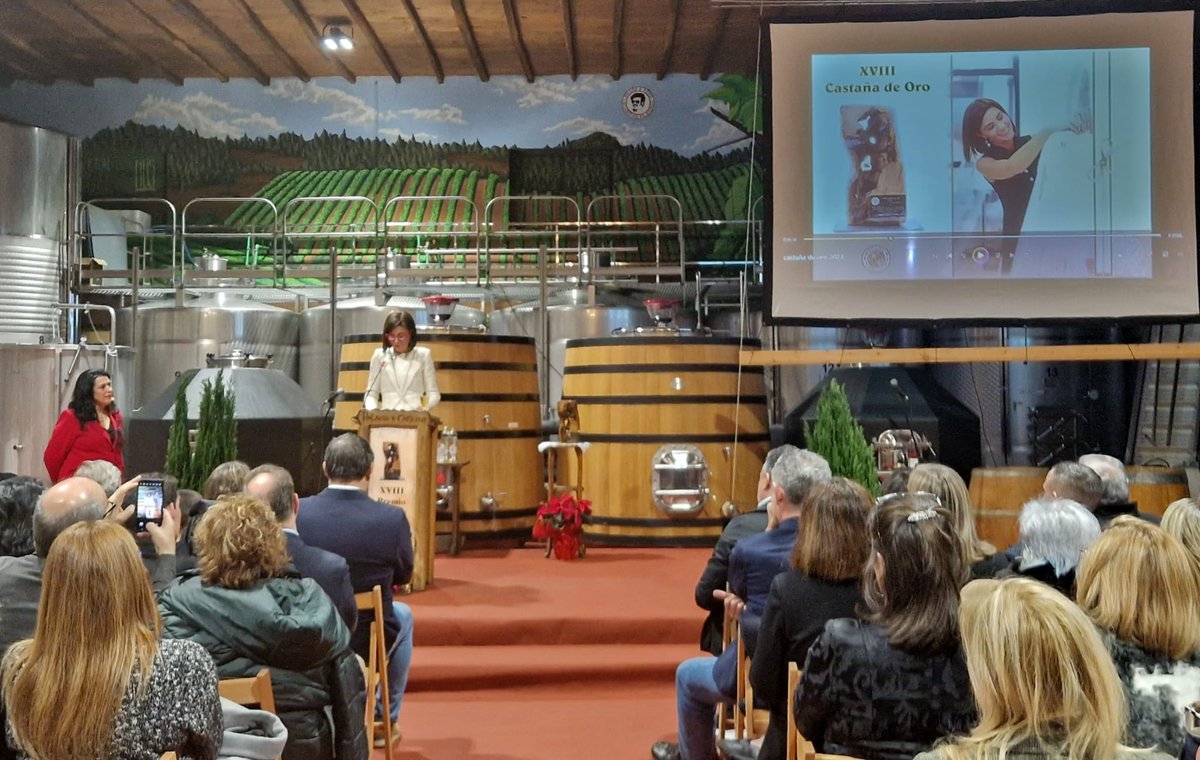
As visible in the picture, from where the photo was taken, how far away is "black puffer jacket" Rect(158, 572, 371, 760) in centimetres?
268

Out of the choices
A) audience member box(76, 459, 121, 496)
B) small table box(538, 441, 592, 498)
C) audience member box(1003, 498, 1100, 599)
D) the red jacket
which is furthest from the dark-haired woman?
audience member box(1003, 498, 1100, 599)

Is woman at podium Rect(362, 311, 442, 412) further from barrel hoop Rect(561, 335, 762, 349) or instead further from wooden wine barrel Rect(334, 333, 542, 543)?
barrel hoop Rect(561, 335, 762, 349)

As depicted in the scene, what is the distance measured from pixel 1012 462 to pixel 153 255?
404 inches

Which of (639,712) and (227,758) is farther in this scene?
(639,712)

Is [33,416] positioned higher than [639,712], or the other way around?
[33,416]

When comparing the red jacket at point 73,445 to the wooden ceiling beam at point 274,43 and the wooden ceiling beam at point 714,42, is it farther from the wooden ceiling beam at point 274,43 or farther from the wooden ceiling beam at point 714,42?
the wooden ceiling beam at point 714,42

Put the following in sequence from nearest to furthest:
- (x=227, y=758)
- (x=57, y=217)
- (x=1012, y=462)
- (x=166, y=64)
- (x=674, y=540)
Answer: (x=227, y=758), (x=674, y=540), (x=1012, y=462), (x=57, y=217), (x=166, y=64)

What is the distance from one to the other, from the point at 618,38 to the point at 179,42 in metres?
4.92

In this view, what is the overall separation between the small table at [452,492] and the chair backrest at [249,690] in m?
4.40

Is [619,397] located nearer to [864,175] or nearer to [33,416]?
[864,175]

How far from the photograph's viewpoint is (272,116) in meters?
13.8

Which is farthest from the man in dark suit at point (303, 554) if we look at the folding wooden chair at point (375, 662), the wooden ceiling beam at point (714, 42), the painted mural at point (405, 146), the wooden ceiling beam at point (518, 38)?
the painted mural at point (405, 146)

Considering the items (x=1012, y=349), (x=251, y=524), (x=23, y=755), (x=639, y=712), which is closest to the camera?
(x=23, y=755)

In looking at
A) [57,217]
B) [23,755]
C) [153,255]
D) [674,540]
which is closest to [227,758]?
[23,755]
